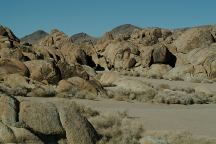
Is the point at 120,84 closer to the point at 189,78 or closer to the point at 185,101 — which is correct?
the point at 185,101

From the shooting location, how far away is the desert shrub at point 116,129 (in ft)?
43.4

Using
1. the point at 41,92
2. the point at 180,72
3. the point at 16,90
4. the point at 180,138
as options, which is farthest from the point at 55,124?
the point at 180,72

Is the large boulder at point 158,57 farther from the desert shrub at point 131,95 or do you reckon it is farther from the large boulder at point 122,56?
the desert shrub at point 131,95

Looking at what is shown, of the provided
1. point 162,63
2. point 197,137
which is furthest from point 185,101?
point 162,63

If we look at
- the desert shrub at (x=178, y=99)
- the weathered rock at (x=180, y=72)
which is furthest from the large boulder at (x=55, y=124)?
the weathered rock at (x=180, y=72)

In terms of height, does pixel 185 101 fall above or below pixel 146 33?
below

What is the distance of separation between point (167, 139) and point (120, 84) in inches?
729

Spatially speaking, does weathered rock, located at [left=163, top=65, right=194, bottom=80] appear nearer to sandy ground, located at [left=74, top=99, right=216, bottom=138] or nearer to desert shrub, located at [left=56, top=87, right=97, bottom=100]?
sandy ground, located at [left=74, top=99, right=216, bottom=138]

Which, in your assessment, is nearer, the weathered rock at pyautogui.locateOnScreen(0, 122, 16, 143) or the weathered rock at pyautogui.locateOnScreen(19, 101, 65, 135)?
the weathered rock at pyautogui.locateOnScreen(0, 122, 16, 143)

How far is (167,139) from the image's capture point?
45.6 feet

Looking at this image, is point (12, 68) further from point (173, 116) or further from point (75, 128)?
point (75, 128)

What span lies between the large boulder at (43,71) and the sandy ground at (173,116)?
19.6 ft

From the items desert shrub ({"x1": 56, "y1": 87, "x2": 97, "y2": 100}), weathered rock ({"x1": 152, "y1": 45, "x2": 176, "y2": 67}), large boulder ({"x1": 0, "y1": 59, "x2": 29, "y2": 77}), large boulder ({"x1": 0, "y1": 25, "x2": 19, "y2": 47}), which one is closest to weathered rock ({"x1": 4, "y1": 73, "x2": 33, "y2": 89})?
large boulder ({"x1": 0, "y1": 59, "x2": 29, "y2": 77})

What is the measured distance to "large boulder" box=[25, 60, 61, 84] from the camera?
29828mm
